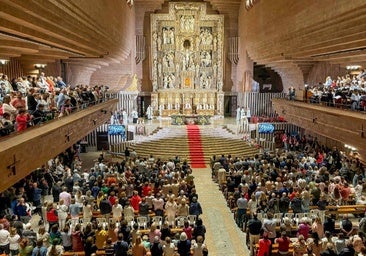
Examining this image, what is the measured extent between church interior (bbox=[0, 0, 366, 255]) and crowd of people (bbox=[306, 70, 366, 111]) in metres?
0.06

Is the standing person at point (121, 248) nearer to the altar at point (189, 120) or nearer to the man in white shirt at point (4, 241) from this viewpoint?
the man in white shirt at point (4, 241)

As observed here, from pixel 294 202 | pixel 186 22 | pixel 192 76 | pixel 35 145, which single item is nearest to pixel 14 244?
pixel 35 145

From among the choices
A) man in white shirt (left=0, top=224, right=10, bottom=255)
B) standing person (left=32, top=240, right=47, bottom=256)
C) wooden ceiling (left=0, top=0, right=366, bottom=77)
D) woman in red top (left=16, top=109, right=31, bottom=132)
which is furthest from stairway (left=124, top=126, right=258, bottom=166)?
standing person (left=32, top=240, right=47, bottom=256)

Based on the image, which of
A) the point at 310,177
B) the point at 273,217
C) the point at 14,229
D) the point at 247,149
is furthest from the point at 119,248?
the point at 247,149

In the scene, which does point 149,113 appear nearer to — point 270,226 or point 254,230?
point 254,230

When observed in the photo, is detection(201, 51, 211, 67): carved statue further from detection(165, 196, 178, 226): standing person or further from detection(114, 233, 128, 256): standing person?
detection(114, 233, 128, 256): standing person

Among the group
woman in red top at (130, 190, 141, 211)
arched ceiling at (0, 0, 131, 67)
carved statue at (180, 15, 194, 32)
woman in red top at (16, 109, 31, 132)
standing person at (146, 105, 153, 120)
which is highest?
carved statue at (180, 15, 194, 32)

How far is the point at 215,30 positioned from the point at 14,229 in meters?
26.8

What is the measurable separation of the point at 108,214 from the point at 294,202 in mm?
4964

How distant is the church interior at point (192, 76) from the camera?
11.4 m

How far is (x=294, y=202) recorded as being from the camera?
1083cm

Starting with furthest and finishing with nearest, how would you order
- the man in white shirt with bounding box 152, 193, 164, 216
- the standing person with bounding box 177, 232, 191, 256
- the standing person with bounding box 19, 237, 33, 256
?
the man in white shirt with bounding box 152, 193, 164, 216 → the standing person with bounding box 177, 232, 191, 256 → the standing person with bounding box 19, 237, 33, 256

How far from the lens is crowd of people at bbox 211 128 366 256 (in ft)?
27.7

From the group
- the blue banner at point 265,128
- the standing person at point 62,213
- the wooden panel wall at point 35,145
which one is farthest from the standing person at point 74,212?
the blue banner at point 265,128
